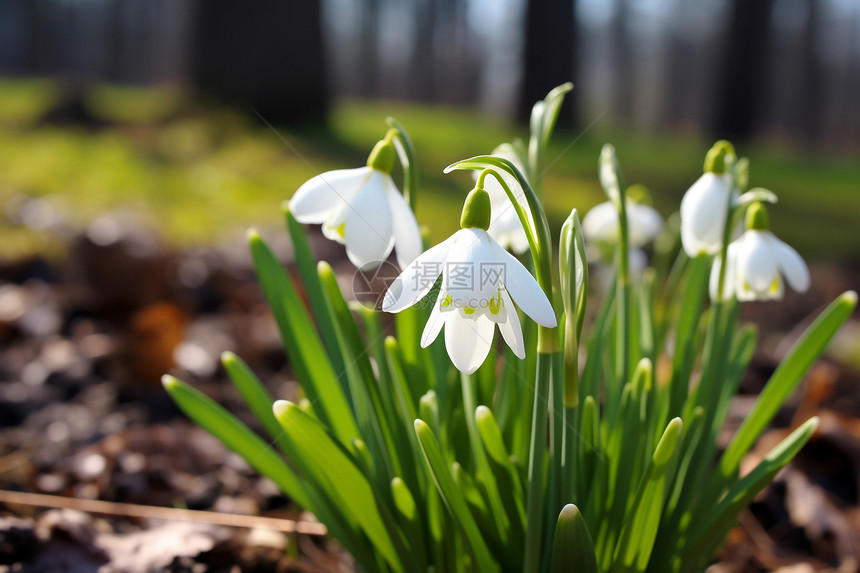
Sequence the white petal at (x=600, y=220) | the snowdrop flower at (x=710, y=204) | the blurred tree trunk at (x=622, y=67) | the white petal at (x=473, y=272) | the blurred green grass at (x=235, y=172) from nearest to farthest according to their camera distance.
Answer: the white petal at (x=473, y=272), the snowdrop flower at (x=710, y=204), the white petal at (x=600, y=220), the blurred green grass at (x=235, y=172), the blurred tree trunk at (x=622, y=67)

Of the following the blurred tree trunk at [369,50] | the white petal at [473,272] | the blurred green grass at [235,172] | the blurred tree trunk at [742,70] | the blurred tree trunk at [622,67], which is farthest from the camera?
the blurred tree trunk at [369,50]

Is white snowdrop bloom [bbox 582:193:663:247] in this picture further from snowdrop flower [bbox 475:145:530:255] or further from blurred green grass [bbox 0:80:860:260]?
blurred green grass [bbox 0:80:860:260]

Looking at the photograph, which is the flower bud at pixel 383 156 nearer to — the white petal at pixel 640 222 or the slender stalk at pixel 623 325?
the slender stalk at pixel 623 325

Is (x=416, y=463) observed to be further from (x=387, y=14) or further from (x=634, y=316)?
(x=387, y=14)

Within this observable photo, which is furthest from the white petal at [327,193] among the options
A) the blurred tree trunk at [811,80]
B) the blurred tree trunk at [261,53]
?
the blurred tree trunk at [811,80]

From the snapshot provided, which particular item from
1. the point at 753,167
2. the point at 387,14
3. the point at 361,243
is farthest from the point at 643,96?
the point at 361,243

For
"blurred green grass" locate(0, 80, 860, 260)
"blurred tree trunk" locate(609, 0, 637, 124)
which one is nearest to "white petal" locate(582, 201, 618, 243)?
"blurred green grass" locate(0, 80, 860, 260)
